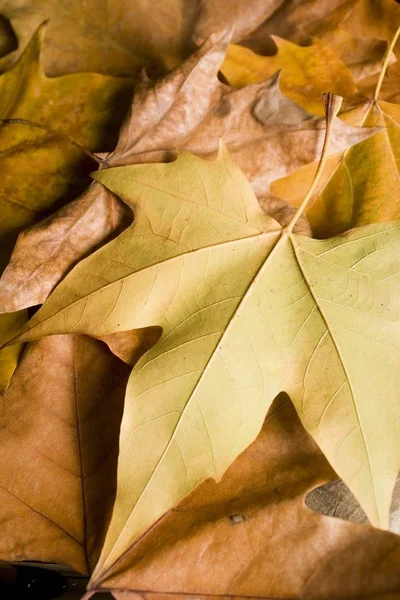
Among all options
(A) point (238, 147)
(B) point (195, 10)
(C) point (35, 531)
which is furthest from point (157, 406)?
(B) point (195, 10)

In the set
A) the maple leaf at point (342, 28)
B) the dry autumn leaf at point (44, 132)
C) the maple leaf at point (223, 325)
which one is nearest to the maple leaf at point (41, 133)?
the dry autumn leaf at point (44, 132)

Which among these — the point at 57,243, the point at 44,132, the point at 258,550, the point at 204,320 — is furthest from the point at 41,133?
the point at 258,550

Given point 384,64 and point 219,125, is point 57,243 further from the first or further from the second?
point 384,64

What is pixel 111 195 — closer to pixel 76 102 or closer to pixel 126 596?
pixel 76 102

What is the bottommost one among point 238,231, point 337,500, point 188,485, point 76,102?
point 337,500

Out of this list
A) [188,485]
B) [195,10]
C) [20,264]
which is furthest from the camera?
[195,10]

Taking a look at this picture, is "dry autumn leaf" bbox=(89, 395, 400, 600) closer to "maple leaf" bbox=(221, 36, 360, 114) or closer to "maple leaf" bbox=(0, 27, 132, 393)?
"maple leaf" bbox=(0, 27, 132, 393)

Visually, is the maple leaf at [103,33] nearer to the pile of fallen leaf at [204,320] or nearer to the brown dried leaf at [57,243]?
the pile of fallen leaf at [204,320]

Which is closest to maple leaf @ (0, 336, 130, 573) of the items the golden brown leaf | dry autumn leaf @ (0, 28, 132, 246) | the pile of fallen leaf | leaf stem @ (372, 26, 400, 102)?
the pile of fallen leaf
